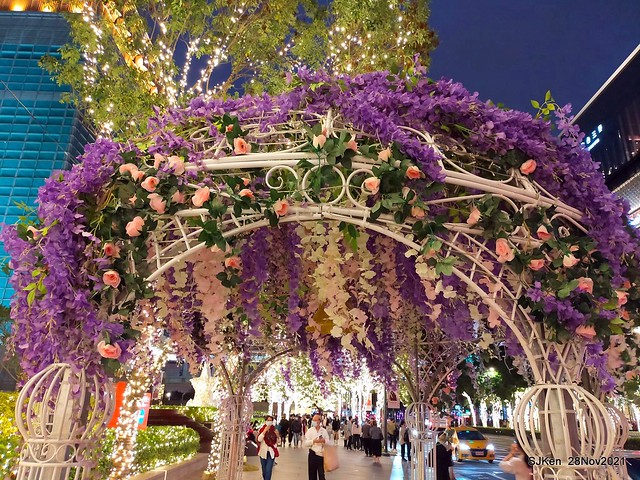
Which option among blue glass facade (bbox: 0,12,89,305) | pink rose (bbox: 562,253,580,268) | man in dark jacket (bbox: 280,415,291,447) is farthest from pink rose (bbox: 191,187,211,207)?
blue glass facade (bbox: 0,12,89,305)

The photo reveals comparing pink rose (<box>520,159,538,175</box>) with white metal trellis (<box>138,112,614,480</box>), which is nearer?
white metal trellis (<box>138,112,614,480</box>)

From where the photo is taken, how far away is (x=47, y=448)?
2051 mm

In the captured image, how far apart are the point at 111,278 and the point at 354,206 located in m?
1.22

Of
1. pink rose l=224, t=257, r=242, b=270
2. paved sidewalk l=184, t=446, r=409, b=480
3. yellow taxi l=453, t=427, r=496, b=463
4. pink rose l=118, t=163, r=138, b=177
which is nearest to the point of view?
pink rose l=118, t=163, r=138, b=177

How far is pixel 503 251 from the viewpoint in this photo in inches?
85.2

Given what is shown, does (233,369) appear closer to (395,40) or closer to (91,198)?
(91,198)

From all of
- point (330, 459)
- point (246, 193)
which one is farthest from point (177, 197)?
point (330, 459)

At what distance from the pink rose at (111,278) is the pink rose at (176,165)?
0.57 meters

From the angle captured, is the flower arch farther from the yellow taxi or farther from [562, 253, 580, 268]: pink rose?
the yellow taxi

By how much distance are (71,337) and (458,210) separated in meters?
1.96

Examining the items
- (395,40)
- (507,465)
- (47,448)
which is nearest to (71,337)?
(47,448)

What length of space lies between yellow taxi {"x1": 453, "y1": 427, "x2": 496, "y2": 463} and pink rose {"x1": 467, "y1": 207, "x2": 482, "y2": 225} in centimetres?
1346

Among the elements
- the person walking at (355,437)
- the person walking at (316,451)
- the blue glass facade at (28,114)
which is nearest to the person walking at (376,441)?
the person walking at (355,437)

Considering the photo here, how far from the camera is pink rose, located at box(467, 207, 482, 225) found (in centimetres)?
220
